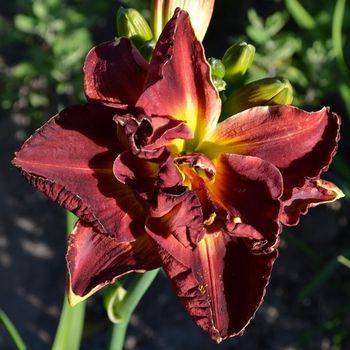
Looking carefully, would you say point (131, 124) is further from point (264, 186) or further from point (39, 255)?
point (39, 255)

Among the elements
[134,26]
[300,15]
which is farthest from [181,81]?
[300,15]

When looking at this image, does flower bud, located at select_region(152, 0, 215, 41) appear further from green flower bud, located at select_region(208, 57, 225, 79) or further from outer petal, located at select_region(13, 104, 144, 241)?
outer petal, located at select_region(13, 104, 144, 241)

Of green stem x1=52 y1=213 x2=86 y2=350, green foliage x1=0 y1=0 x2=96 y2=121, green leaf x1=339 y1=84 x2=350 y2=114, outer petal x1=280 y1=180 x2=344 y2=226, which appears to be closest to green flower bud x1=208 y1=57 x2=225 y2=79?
outer petal x1=280 y1=180 x2=344 y2=226

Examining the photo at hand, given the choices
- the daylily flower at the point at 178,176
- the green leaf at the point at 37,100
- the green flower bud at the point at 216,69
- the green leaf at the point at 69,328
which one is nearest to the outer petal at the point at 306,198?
the daylily flower at the point at 178,176

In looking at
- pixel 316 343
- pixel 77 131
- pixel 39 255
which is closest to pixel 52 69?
pixel 39 255

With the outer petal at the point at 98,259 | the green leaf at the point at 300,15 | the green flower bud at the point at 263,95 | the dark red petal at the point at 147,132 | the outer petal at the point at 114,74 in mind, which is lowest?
the green leaf at the point at 300,15

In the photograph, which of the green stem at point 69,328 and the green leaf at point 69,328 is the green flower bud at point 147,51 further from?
the green leaf at point 69,328

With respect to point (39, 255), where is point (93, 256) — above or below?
above
